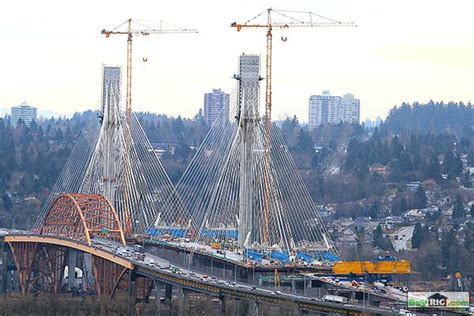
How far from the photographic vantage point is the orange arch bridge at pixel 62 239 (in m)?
77.8

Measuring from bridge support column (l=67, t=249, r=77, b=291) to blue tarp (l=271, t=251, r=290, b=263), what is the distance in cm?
1382

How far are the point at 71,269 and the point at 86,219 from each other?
319 centimetres

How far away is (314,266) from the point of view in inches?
2598

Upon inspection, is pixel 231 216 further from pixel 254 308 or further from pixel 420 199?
pixel 420 199

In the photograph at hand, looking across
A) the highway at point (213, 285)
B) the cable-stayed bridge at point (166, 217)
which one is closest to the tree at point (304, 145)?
the cable-stayed bridge at point (166, 217)

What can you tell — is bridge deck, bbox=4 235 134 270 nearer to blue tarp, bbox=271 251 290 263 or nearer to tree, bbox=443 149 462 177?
blue tarp, bbox=271 251 290 263

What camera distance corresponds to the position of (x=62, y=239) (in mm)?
78188

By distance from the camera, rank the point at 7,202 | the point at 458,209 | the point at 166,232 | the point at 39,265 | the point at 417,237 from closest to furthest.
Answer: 1. the point at 39,265
2. the point at 166,232
3. the point at 417,237
4. the point at 458,209
5. the point at 7,202

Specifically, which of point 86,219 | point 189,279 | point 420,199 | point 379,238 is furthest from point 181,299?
point 420,199

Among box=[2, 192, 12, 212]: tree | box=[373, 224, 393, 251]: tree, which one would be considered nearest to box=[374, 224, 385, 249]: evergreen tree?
box=[373, 224, 393, 251]: tree

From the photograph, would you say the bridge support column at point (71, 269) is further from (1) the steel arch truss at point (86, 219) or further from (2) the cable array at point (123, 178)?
(2) the cable array at point (123, 178)

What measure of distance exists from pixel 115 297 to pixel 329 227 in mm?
35016

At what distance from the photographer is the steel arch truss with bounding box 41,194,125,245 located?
78625 millimetres

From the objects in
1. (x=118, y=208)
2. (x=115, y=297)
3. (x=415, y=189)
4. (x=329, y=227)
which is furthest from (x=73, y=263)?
(x=415, y=189)
